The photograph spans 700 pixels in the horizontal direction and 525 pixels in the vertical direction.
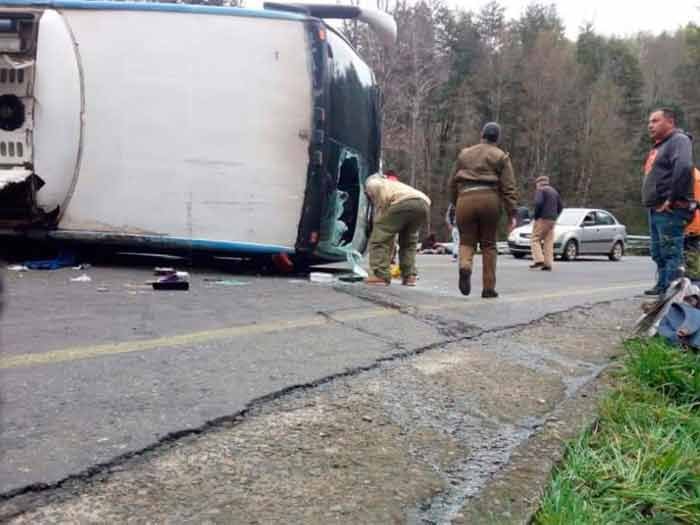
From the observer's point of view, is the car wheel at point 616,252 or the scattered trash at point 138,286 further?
the car wheel at point 616,252

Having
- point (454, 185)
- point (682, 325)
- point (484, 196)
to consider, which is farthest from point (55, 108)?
point (682, 325)

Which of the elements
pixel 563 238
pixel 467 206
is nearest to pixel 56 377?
pixel 467 206

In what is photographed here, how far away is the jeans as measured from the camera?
5.52 metres

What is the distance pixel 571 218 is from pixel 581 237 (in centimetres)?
72

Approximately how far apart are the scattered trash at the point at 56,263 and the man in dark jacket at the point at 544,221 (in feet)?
27.0

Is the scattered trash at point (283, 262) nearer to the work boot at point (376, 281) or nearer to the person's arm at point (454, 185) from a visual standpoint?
the work boot at point (376, 281)

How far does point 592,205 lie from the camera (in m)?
44.5

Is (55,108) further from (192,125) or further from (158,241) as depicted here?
(158,241)

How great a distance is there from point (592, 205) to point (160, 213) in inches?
1683

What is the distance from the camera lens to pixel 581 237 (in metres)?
18.0

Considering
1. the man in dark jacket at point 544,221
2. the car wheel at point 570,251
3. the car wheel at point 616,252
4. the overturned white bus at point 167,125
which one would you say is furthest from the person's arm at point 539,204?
the car wheel at point 616,252

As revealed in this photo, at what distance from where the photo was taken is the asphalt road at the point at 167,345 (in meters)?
2.06

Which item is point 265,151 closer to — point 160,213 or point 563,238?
point 160,213

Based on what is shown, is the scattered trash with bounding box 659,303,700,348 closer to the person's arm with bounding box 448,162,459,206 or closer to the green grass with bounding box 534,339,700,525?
the green grass with bounding box 534,339,700,525
